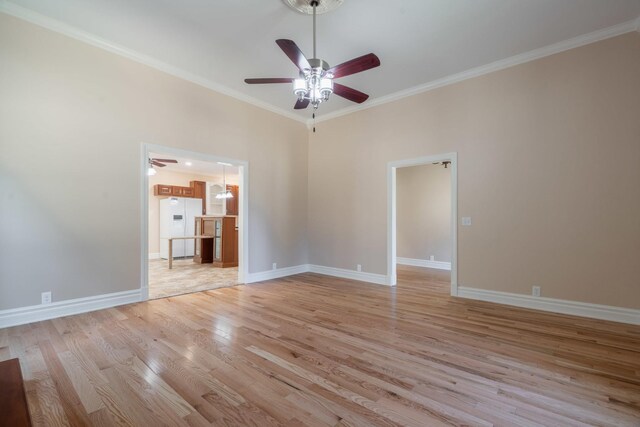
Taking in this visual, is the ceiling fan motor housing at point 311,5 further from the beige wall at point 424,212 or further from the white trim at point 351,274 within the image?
the beige wall at point 424,212

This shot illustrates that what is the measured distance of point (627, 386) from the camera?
6.36 feet

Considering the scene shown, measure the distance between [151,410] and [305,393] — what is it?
3.10 ft

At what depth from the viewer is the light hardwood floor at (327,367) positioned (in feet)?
5.47

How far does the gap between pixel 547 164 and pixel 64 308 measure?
6205 mm

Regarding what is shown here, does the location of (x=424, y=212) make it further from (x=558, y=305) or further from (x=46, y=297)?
(x=46, y=297)

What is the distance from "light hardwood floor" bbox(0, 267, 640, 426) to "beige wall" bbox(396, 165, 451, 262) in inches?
121

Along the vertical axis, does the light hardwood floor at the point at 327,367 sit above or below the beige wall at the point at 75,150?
below

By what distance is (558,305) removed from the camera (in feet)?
11.3

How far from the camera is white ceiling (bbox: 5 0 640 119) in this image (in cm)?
287

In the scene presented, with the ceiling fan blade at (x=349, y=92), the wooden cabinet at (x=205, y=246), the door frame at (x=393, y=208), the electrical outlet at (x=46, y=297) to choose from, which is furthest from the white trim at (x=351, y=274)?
the electrical outlet at (x=46, y=297)

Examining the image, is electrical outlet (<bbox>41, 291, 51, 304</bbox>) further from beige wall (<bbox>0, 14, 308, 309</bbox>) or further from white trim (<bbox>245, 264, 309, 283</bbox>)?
white trim (<bbox>245, 264, 309, 283</bbox>)

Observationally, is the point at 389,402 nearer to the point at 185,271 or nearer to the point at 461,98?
the point at 461,98

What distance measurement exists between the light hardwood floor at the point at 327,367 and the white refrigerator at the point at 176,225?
17.3 feet

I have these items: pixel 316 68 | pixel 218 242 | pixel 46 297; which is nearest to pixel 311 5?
pixel 316 68
